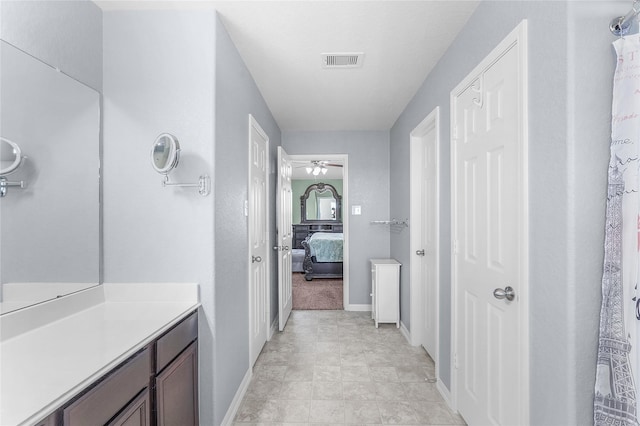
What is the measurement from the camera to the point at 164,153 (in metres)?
1.61

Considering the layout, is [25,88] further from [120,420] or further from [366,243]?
[366,243]

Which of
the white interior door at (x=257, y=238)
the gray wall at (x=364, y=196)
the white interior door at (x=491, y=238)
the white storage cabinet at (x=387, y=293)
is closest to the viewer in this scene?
the white interior door at (x=491, y=238)

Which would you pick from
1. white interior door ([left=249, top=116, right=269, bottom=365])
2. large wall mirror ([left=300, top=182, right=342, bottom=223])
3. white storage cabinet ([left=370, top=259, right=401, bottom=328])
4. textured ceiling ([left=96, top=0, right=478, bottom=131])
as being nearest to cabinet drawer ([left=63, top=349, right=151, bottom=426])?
white interior door ([left=249, top=116, right=269, bottom=365])

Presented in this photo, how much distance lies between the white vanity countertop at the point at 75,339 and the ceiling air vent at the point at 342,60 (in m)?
1.84

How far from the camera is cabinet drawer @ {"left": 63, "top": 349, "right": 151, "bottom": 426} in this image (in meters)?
0.87

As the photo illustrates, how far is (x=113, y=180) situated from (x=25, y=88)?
0.56m

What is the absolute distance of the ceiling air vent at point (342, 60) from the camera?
2.21 meters

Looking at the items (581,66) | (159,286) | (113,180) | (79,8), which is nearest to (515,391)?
(581,66)

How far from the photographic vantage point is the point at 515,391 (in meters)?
1.40

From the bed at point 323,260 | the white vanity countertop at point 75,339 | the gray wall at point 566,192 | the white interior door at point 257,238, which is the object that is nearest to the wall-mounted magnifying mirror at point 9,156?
the white vanity countertop at point 75,339

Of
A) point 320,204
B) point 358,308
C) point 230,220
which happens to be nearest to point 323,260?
point 358,308

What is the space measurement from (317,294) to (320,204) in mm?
4369

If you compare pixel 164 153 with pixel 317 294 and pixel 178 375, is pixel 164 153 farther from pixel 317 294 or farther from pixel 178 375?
pixel 317 294

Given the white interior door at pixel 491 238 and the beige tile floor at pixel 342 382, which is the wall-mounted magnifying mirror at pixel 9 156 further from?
the white interior door at pixel 491 238
